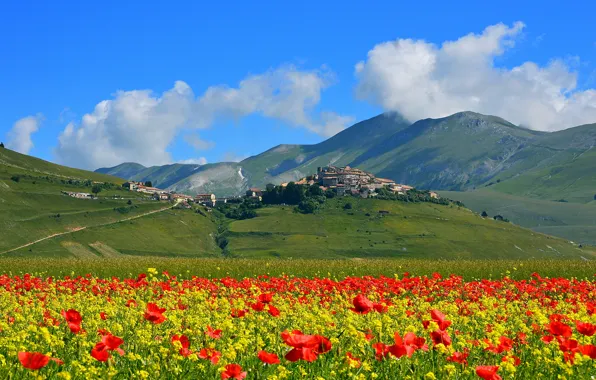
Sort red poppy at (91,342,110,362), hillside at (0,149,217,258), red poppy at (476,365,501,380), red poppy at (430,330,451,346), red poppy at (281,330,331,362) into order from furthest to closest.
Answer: hillside at (0,149,217,258)
red poppy at (430,330,451,346)
red poppy at (91,342,110,362)
red poppy at (281,330,331,362)
red poppy at (476,365,501,380)

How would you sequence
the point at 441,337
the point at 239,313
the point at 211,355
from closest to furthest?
the point at 211,355
the point at 441,337
the point at 239,313

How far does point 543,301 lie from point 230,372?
622 inches

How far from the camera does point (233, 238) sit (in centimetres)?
18638

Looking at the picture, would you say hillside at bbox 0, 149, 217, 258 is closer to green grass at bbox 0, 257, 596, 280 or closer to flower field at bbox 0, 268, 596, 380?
green grass at bbox 0, 257, 596, 280

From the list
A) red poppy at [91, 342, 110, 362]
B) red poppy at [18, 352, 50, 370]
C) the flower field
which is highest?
red poppy at [18, 352, 50, 370]

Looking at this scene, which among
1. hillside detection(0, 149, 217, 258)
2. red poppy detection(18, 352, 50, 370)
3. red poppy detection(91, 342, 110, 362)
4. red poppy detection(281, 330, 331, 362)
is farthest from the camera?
hillside detection(0, 149, 217, 258)

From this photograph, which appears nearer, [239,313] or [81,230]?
[239,313]

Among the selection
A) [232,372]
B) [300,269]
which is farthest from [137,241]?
[232,372]

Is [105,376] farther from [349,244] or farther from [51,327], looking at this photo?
[349,244]

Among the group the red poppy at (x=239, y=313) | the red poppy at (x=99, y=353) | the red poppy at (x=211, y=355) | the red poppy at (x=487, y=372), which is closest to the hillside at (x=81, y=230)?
the red poppy at (x=239, y=313)

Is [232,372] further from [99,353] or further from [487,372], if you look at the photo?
[487,372]

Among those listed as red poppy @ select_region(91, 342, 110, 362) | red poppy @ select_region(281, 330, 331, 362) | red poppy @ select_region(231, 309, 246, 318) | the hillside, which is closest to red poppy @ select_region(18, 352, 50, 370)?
red poppy @ select_region(91, 342, 110, 362)

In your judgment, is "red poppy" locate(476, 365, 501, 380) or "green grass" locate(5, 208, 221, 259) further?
"green grass" locate(5, 208, 221, 259)

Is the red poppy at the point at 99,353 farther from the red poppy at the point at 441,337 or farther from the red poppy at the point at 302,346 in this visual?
the red poppy at the point at 441,337
